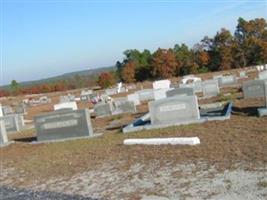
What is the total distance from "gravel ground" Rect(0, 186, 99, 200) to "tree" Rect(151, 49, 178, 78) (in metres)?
66.3

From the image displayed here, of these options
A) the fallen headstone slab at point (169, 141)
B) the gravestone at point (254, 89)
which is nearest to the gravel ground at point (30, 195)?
the fallen headstone slab at point (169, 141)

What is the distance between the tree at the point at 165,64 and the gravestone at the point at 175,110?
201 feet

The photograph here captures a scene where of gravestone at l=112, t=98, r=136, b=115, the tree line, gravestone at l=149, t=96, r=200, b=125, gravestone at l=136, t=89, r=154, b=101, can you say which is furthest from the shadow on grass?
the tree line

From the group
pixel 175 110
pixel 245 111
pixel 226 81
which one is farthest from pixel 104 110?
pixel 226 81

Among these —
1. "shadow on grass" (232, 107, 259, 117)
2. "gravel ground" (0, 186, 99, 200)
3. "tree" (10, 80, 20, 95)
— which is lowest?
"shadow on grass" (232, 107, 259, 117)

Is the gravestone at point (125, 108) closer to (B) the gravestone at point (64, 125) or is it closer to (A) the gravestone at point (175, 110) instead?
(B) the gravestone at point (64, 125)

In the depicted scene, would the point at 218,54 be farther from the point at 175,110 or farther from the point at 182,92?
the point at 175,110

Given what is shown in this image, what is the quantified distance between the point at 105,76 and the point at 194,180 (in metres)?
71.8

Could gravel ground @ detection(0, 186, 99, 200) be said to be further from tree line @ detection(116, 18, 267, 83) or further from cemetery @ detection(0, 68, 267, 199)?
tree line @ detection(116, 18, 267, 83)

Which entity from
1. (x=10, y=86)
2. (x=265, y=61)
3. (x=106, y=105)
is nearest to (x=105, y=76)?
(x=265, y=61)

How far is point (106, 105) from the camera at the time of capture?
68.5 feet

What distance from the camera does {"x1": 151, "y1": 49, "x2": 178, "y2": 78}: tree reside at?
73312 millimetres

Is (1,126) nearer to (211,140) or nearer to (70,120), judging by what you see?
(70,120)

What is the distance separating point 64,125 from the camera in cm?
1305
